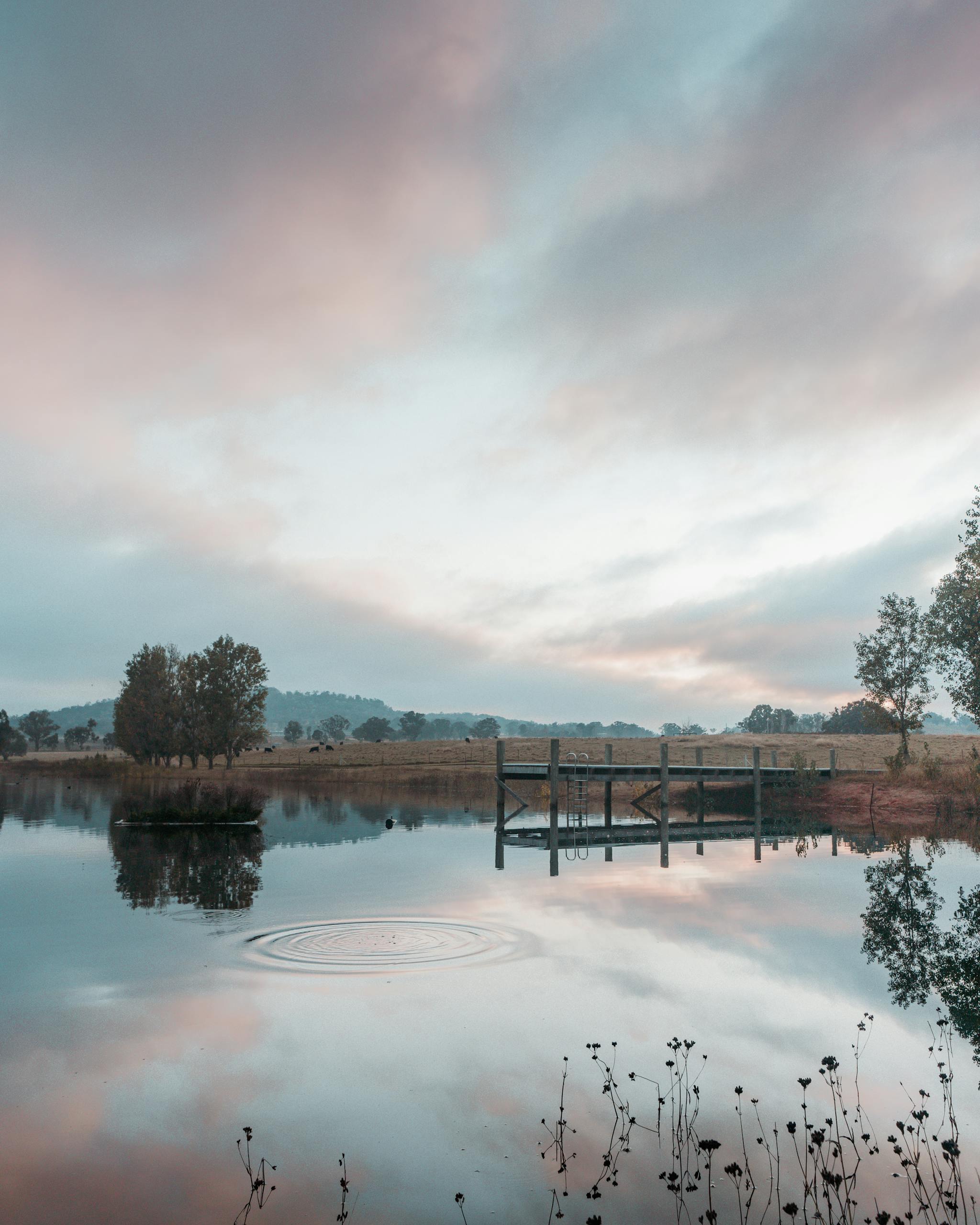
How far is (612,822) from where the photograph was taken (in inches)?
2147

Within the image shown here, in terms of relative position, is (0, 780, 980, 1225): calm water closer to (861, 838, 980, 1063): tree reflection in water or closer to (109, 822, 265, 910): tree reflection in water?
(109, 822, 265, 910): tree reflection in water

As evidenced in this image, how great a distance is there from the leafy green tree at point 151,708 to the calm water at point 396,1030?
258ft

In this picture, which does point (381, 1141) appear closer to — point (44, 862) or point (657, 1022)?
point (657, 1022)

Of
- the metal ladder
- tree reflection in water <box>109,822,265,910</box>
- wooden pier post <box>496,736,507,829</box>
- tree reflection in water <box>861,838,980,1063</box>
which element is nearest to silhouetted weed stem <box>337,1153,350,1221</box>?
tree reflection in water <box>861,838,980,1063</box>

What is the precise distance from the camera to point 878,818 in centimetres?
5456

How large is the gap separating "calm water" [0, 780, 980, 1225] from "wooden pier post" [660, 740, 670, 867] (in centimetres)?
705

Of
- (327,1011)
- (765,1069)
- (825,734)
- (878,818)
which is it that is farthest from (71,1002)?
(825,734)

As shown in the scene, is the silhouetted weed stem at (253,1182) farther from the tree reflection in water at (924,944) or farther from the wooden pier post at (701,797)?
the wooden pier post at (701,797)

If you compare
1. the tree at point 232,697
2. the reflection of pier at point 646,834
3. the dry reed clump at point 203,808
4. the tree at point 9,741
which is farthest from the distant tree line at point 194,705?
the tree at point 9,741

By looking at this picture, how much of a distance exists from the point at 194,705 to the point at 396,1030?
3811 inches

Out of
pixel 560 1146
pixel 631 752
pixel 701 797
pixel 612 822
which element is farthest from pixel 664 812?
pixel 631 752

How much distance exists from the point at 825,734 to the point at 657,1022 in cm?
12087

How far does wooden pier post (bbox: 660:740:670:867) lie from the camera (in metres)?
37.5

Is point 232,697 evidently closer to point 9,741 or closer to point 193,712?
point 193,712
